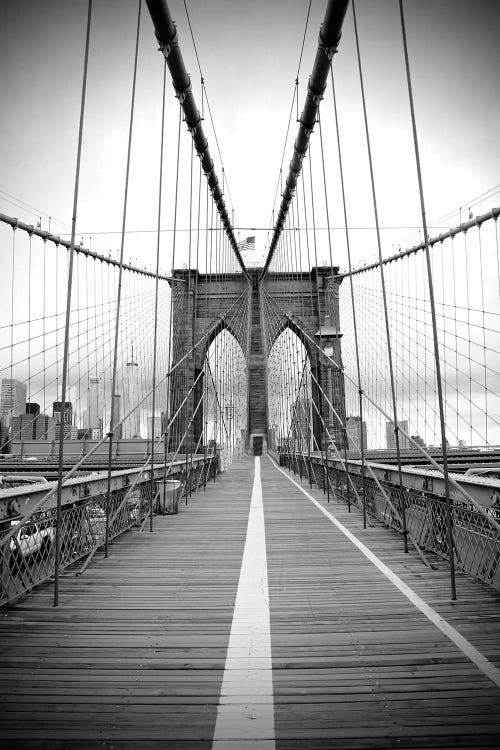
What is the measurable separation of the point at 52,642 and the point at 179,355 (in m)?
31.9

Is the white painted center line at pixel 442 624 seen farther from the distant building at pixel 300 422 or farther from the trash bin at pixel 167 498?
the distant building at pixel 300 422

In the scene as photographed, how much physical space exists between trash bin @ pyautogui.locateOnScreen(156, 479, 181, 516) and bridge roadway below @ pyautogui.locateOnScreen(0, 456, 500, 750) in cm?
276

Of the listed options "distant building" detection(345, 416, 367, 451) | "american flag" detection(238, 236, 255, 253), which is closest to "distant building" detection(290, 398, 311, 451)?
"distant building" detection(345, 416, 367, 451)

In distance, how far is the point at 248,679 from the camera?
5.73 feet

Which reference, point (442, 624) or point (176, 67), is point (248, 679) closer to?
point (442, 624)

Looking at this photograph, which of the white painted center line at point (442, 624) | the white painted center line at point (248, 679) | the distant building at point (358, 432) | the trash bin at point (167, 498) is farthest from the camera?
the trash bin at point (167, 498)

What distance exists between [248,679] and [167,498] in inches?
193

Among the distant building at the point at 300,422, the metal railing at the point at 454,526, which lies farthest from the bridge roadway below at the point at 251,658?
the distant building at the point at 300,422

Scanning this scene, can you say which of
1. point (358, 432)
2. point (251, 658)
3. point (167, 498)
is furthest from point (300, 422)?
point (251, 658)

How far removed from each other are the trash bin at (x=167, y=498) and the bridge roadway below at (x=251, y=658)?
2.76m

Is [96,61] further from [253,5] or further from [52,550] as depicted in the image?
[52,550]

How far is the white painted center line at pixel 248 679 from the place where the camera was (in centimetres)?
140

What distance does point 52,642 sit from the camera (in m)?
2.12

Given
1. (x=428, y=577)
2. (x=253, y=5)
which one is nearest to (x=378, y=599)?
(x=428, y=577)
